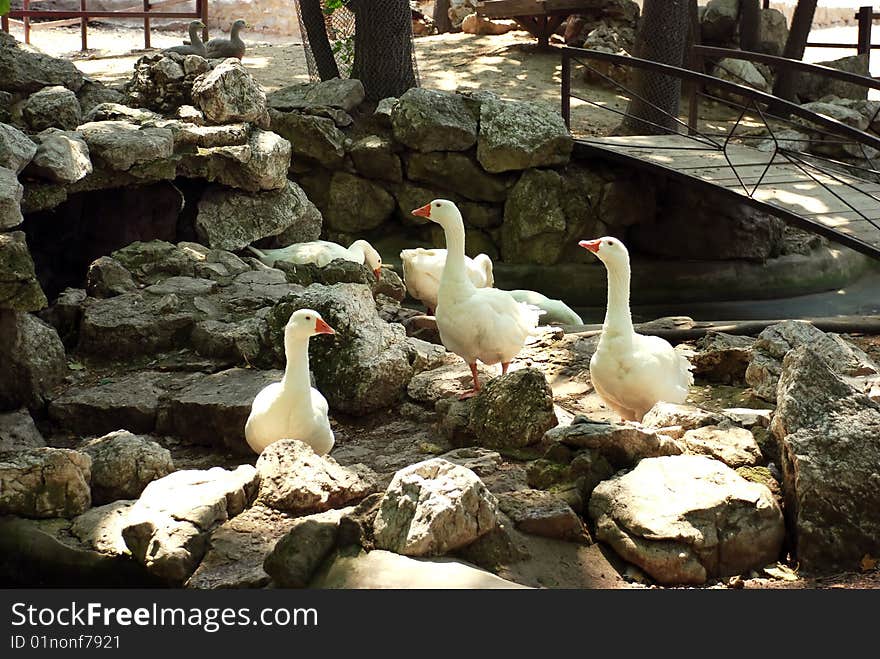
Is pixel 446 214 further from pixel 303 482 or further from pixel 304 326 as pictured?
pixel 303 482

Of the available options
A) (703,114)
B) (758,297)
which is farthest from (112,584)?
(703,114)

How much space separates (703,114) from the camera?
1448 centimetres

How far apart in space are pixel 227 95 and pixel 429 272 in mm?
2197

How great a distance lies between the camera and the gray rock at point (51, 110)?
809cm

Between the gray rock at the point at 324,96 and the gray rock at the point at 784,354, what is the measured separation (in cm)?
625

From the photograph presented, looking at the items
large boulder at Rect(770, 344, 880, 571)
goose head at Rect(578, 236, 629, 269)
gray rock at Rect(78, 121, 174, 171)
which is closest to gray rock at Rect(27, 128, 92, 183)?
gray rock at Rect(78, 121, 174, 171)

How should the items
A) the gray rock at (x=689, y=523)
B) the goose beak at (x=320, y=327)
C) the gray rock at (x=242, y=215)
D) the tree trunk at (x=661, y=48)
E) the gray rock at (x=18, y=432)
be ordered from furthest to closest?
the tree trunk at (x=661, y=48) < the gray rock at (x=242, y=215) < the gray rock at (x=18, y=432) < the goose beak at (x=320, y=327) < the gray rock at (x=689, y=523)

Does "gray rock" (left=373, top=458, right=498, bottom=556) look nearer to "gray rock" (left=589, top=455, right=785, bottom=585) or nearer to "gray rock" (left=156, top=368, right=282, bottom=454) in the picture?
"gray rock" (left=589, top=455, right=785, bottom=585)

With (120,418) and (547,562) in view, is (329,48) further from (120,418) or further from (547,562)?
(547,562)

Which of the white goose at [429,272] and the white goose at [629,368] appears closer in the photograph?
the white goose at [629,368]

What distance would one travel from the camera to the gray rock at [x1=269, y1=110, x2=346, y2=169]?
1126 cm

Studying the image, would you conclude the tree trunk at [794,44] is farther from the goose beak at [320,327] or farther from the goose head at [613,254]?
the goose beak at [320,327]

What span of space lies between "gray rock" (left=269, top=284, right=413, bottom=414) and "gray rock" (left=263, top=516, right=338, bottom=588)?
223cm

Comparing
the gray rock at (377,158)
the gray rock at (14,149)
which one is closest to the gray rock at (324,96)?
the gray rock at (377,158)
